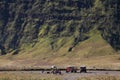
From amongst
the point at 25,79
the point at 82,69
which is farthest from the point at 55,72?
the point at 25,79

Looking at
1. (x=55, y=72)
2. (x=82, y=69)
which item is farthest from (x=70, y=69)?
(x=55, y=72)

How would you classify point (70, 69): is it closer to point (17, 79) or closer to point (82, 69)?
point (82, 69)

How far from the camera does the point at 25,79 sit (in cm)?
7844

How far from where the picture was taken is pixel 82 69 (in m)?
127

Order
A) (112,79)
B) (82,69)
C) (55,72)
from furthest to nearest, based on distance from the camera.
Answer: (82,69) → (55,72) → (112,79)

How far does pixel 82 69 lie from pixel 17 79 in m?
52.4

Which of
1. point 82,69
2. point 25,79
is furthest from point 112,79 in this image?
point 82,69

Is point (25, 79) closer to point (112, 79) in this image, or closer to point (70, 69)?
point (112, 79)

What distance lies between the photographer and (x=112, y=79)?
7375 centimetres

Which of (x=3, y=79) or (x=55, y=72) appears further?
(x=55, y=72)

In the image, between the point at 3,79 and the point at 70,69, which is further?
the point at 70,69

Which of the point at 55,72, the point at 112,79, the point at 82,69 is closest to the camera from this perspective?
the point at 112,79

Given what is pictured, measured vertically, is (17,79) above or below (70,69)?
above

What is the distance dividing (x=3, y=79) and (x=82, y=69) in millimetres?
53429
